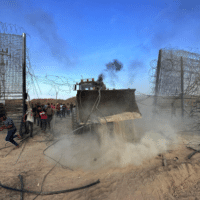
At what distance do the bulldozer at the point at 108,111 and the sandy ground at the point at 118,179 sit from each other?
1804mm

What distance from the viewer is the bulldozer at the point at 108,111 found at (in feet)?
18.7

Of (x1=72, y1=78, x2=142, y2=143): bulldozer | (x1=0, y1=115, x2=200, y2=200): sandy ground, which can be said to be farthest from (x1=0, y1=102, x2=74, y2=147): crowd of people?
(x1=72, y1=78, x2=142, y2=143): bulldozer

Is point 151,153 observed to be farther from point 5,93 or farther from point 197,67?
point 5,93

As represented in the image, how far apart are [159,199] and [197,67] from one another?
9.23 meters

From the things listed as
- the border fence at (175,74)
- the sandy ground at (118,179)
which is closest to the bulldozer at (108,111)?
the sandy ground at (118,179)

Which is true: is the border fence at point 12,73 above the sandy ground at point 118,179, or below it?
above

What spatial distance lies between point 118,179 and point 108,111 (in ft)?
12.2

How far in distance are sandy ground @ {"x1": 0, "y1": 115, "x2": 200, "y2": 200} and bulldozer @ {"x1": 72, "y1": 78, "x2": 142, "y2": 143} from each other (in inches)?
71.0

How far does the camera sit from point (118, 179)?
3439mm

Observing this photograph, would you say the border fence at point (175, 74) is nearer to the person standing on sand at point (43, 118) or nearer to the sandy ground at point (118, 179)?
the sandy ground at point (118, 179)

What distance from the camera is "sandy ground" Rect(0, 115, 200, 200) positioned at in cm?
295

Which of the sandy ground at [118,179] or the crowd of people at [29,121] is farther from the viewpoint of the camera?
the crowd of people at [29,121]

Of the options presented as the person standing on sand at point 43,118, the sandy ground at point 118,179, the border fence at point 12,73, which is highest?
the border fence at point 12,73

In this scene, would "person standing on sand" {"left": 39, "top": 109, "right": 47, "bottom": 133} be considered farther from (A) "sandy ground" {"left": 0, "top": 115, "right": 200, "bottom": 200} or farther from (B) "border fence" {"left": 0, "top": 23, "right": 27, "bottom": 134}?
(A) "sandy ground" {"left": 0, "top": 115, "right": 200, "bottom": 200}
